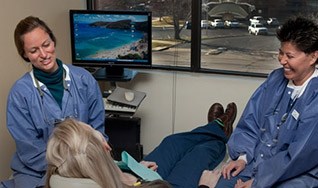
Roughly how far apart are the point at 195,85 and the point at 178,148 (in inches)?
30.6

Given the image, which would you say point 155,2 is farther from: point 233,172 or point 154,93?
point 233,172

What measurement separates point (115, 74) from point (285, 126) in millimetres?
1407

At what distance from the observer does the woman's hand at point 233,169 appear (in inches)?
77.5

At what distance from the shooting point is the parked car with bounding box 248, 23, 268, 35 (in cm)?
280

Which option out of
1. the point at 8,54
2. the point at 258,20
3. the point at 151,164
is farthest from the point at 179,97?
the point at 8,54

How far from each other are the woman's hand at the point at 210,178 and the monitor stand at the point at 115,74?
3.39 feet

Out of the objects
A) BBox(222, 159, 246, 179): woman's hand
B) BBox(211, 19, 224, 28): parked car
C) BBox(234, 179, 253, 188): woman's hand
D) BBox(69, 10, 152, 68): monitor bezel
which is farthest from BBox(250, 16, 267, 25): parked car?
BBox(234, 179, 253, 188): woman's hand

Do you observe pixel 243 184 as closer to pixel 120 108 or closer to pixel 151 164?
pixel 151 164

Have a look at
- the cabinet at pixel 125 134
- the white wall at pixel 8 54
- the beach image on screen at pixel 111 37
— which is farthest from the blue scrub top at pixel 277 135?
the white wall at pixel 8 54

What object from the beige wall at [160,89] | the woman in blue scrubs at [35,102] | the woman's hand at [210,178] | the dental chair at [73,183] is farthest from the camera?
the beige wall at [160,89]

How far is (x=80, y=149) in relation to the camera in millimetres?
1034

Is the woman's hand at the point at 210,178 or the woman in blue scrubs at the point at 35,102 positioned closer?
the woman in blue scrubs at the point at 35,102

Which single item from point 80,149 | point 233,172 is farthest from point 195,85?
point 80,149

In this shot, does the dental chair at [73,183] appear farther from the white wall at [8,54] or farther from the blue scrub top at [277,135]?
the white wall at [8,54]
